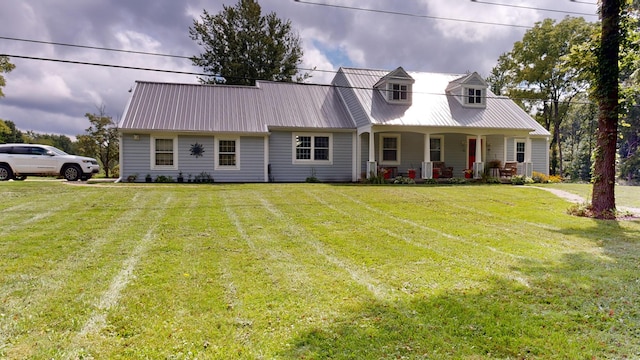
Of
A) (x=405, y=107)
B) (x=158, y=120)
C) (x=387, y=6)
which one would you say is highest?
(x=387, y=6)

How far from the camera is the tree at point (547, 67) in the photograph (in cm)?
2619

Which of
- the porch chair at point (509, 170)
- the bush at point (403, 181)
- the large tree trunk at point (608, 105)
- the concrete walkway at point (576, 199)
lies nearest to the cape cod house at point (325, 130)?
the porch chair at point (509, 170)

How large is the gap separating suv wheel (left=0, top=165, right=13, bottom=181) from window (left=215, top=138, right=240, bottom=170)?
7.91 metres

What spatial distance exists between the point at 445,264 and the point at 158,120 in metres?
14.4

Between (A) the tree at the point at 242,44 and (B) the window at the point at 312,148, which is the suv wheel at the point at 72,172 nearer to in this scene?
(B) the window at the point at 312,148

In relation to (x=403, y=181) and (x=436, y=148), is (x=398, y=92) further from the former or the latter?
(x=403, y=181)

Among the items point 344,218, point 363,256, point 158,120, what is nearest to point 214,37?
point 158,120

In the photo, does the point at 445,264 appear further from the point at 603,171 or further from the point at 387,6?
the point at 387,6

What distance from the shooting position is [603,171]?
9016 mm

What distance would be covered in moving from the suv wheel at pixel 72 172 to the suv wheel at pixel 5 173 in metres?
1.83

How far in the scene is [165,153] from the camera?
51.3 feet

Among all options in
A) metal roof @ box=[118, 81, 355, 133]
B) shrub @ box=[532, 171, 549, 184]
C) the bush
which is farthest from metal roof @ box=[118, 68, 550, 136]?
the bush

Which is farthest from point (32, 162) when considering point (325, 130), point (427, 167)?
point (427, 167)

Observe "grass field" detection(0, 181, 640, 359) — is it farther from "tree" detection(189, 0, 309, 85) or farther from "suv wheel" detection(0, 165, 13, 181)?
"tree" detection(189, 0, 309, 85)
